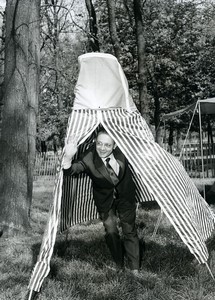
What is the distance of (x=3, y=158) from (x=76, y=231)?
176cm

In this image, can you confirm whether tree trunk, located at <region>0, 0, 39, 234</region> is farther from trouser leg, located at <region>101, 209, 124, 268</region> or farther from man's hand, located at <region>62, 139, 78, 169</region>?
man's hand, located at <region>62, 139, 78, 169</region>

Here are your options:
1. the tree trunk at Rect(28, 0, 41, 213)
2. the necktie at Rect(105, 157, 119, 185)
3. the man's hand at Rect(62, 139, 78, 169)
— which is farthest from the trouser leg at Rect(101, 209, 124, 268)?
the tree trunk at Rect(28, 0, 41, 213)

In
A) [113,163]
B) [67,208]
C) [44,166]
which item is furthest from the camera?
[44,166]

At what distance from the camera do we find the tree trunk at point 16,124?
6.70 meters

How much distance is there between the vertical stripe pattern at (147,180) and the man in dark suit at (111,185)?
157 millimetres

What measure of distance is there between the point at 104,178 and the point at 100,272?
1116mm

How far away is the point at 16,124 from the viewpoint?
267 inches

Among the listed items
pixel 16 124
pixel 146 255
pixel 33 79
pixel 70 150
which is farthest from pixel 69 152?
pixel 33 79

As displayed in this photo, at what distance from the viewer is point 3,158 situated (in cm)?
677

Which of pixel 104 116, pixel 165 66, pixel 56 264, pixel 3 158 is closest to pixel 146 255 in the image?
pixel 56 264

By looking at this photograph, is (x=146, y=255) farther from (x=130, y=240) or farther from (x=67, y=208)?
(x=67, y=208)

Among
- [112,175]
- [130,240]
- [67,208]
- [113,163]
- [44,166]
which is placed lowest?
[44,166]

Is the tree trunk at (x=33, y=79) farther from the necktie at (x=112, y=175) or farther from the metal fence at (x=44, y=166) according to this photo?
the metal fence at (x=44, y=166)

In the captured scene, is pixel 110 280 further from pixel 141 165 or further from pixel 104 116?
pixel 104 116
